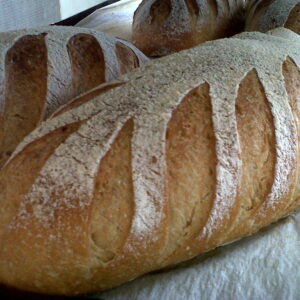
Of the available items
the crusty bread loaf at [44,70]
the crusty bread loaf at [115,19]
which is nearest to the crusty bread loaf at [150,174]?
the crusty bread loaf at [44,70]

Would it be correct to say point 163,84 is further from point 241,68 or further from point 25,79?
point 25,79

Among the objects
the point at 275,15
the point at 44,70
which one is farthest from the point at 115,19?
the point at 44,70

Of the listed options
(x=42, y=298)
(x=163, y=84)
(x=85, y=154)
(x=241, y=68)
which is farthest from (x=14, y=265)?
(x=241, y=68)

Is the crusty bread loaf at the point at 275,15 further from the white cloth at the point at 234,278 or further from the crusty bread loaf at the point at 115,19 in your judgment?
the white cloth at the point at 234,278

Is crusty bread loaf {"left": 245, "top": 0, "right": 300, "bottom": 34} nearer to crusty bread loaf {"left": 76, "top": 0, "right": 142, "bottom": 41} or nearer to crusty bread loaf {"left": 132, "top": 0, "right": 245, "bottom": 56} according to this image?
crusty bread loaf {"left": 132, "top": 0, "right": 245, "bottom": 56}

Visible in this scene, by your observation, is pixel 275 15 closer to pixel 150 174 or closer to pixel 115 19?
pixel 115 19

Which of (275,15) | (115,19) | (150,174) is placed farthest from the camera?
(115,19)
